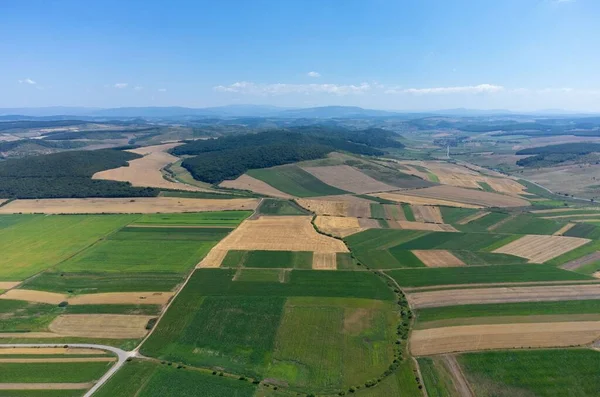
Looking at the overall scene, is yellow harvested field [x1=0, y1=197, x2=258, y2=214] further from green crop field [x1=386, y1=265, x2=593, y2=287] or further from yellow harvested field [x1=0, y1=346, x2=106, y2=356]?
yellow harvested field [x1=0, y1=346, x2=106, y2=356]

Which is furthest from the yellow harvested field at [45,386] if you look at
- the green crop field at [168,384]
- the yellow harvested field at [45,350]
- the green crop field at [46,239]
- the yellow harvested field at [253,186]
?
the yellow harvested field at [253,186]

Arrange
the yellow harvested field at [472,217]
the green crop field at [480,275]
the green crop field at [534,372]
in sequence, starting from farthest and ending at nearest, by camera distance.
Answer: the yellow harvested field at [472,217] → the green crop field at [480,275] → the green crop field at [534,372]

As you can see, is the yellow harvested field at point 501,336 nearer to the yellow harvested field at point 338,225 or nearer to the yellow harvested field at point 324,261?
the yellow harvested field at point 324,261

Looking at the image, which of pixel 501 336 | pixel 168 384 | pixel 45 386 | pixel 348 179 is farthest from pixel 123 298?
pixel 348 179

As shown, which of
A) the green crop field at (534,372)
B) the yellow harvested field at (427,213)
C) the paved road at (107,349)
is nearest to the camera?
the green crop field at (534,372)

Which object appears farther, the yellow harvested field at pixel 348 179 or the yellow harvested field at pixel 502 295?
the yellow harvested field at pixel 348 179

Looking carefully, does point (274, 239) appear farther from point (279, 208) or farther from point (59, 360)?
point (59, 360)

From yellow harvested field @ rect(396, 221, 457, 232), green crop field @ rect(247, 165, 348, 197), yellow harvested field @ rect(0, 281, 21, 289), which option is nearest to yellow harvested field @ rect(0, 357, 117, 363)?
yellow harvested field @ rect(0, 281, 21, 289)
